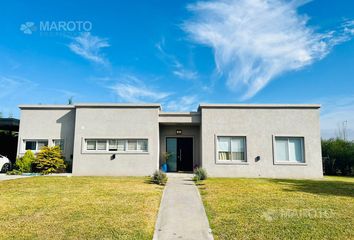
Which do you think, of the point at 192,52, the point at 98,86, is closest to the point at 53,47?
the point at 98,86

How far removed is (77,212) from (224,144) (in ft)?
31.7

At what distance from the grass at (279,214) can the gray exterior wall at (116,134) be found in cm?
576

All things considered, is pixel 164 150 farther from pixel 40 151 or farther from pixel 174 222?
pixel 174 222

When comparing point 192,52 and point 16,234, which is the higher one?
point 192,52

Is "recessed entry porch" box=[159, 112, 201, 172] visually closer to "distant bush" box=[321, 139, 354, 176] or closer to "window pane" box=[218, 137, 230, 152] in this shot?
"window pane" box=[218, 137, 230, 152]

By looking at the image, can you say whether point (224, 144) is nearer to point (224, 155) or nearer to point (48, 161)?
point (224, 155)

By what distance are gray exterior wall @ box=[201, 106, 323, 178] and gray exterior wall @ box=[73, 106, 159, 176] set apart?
3111 millimetres

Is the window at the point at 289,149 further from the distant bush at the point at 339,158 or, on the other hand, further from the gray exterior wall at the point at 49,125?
the gray exterior wall at the point at 49,125

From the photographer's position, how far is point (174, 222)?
560 centimetres

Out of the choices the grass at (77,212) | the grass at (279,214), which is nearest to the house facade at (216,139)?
the grass at (77,212)

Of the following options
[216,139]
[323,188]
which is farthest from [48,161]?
[323,188]

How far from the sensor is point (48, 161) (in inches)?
553

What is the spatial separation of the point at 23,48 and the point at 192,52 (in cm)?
1039

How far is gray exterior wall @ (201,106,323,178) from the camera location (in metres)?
13.7
